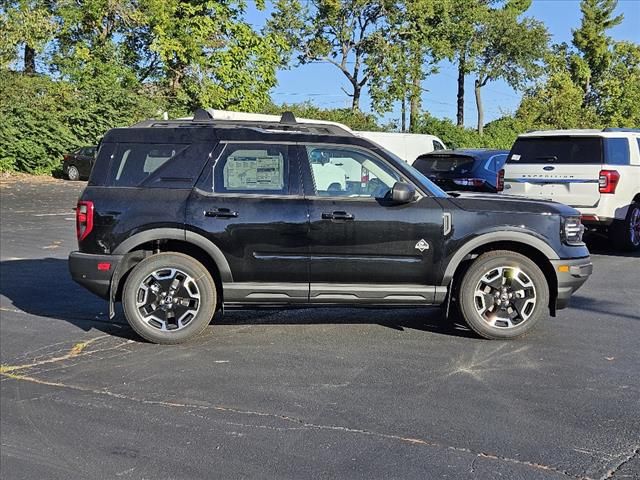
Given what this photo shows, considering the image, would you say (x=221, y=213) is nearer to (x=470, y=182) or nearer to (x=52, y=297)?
(x=52, y=297)

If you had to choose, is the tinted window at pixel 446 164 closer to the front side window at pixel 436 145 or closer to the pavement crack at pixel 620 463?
the front side window at pixel 436 145

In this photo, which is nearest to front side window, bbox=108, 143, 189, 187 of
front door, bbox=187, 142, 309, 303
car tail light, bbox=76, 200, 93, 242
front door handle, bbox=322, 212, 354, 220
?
car tail light, bbox=76, 200, 93, 242

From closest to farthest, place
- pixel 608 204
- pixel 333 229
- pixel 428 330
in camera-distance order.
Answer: pixel 333 229, pixel 428 330, pixel 608 204

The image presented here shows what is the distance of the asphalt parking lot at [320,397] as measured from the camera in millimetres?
3975

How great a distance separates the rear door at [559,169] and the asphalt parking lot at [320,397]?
3.58 m

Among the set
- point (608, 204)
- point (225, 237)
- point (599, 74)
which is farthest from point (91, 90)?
point (599, 74)

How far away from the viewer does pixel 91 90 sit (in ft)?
109

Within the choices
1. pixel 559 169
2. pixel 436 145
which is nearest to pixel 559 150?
pixel 559 169

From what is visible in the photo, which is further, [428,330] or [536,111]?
[536,111]

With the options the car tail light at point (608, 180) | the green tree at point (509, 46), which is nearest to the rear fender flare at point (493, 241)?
the car tail light at point (608, 180)

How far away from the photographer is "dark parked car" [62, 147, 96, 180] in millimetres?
30377

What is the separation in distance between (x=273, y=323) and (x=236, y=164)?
167 cm

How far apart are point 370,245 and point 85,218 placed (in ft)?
8.08

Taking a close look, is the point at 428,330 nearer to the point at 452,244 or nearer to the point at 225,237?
the point at 452,244
